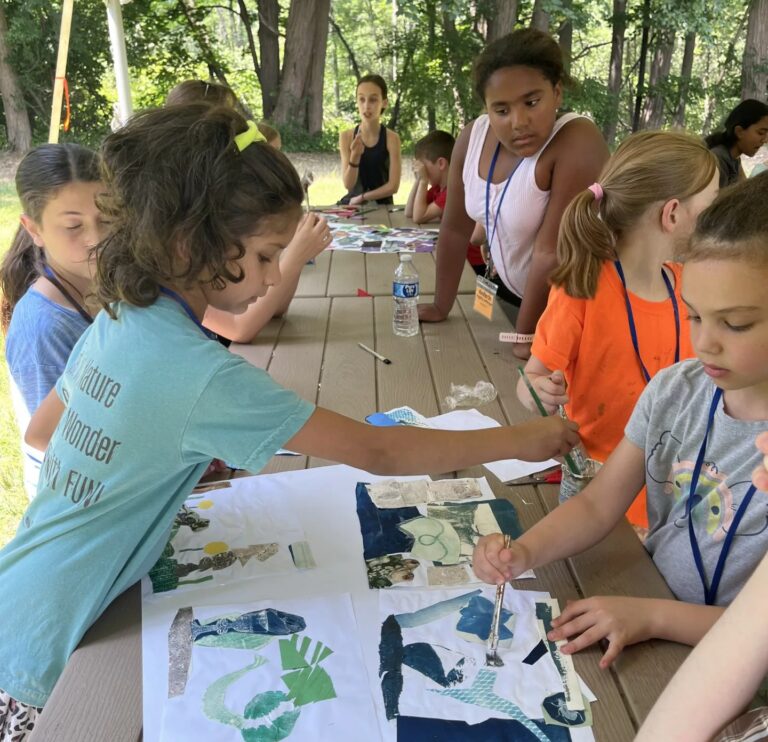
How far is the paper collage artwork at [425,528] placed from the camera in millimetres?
1124

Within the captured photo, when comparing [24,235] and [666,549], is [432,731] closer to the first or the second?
[666,549]

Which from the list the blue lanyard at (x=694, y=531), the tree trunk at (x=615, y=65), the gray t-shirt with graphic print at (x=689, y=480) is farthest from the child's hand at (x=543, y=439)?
the tree trunk at (x=615, y=65)

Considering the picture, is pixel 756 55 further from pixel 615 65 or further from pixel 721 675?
pixel 721 675

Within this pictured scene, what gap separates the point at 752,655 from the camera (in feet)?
2.35

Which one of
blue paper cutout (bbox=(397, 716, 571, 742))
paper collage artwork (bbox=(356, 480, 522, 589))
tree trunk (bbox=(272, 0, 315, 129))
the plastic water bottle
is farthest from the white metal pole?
tree trunk (bbox=(272, 0, 315, 129))

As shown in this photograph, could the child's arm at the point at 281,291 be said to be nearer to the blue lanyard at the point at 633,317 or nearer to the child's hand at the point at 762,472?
the blue lanyard at the point at 633,317

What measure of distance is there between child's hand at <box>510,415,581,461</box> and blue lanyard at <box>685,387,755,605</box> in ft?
0.73

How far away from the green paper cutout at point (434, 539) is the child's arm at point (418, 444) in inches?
4.5

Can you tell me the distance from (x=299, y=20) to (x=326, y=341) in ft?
29.9

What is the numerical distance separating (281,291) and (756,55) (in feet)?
25.4

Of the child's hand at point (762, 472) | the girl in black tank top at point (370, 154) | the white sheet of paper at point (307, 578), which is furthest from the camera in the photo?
the girl in black tank top at point (370, 154)

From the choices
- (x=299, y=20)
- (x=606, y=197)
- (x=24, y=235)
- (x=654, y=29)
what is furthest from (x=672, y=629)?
(x=654, y=29)

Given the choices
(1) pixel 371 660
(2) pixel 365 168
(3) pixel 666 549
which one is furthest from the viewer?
(2) pixel 365 168

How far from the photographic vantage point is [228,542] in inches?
47.6
